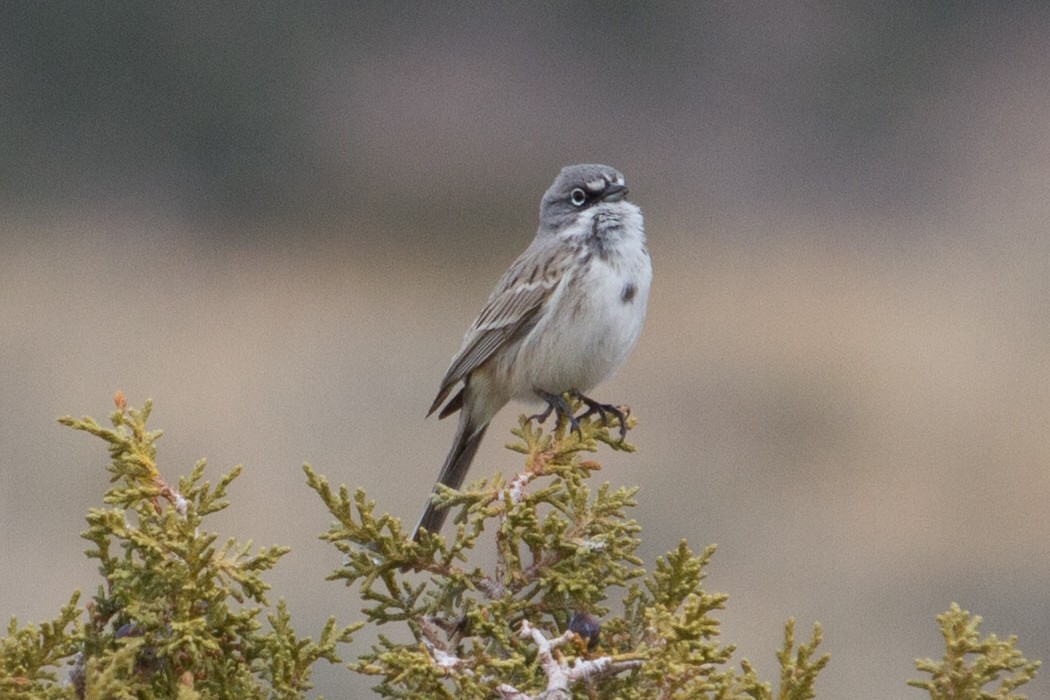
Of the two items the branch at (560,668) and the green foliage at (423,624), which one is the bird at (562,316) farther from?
the branch at (560,668)

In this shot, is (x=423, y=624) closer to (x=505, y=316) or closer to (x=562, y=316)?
(x=562, y=316)

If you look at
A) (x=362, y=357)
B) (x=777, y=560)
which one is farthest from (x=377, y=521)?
(x=362, y=357)

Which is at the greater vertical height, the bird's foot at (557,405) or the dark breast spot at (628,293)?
the dark breast spot at (628,293)

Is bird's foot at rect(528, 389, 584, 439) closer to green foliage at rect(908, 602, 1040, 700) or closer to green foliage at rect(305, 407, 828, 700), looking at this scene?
green foliage at rect(305, 407, 828, 700)

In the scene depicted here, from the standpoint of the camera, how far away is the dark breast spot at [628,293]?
184 inches

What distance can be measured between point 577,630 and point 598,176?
2479 millimetres

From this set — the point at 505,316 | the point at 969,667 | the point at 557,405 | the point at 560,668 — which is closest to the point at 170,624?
the point at 560,668

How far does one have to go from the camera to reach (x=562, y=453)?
3189 millimetres

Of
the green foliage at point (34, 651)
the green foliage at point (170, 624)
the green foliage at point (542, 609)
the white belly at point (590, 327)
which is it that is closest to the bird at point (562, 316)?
the white belly at point (590, 327)

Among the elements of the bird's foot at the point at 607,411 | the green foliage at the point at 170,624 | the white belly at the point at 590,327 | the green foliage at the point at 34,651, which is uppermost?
the white belly at the point at 590,327

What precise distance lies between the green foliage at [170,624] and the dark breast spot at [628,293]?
2.17m

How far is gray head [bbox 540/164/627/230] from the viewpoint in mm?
4895

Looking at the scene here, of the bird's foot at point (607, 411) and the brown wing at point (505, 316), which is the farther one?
the brown wing at point (505, 316)

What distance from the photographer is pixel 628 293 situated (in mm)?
4676
